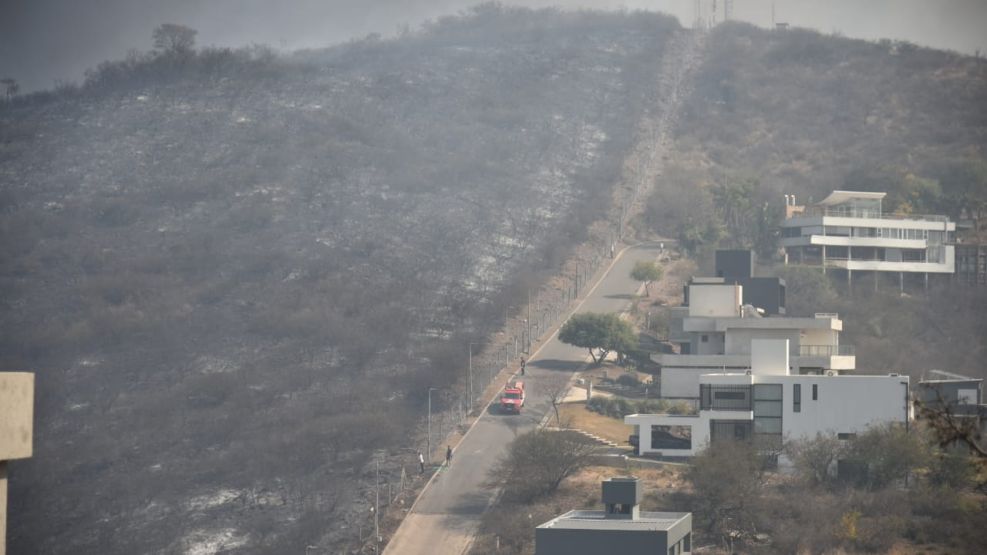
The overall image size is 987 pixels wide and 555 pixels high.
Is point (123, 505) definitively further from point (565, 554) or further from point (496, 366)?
point (565, 554)

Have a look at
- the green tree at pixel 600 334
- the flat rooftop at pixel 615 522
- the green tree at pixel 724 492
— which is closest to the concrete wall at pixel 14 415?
the flat rooftop at pixel 615 522

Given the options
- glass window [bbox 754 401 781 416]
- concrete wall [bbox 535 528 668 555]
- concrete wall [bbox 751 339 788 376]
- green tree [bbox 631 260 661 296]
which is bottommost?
concrete wall [bbox 535 528 668 555]

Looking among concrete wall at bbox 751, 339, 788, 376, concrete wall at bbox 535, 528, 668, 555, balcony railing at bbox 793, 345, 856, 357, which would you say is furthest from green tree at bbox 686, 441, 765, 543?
balcony railing at bbox 793, 345, 856, 357

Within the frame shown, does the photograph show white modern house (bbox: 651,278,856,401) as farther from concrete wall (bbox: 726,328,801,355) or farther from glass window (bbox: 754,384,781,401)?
glass window (bbox: 754,384,781,401)

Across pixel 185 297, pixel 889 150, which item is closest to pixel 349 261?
pixel 185 297

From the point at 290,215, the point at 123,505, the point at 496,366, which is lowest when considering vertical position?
the point at 123,505
